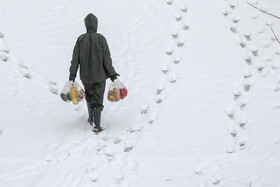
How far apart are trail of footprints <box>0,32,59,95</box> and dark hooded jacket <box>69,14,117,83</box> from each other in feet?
4.12

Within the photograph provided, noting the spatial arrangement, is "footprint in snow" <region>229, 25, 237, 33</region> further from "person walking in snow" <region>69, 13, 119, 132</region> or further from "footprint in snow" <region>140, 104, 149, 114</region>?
"person walking in snow" <region>69, 13, 119, 132</region>

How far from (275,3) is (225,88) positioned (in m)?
3.10

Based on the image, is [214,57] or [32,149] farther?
[214,57]

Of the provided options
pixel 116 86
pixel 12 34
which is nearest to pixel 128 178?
pixel 116 86

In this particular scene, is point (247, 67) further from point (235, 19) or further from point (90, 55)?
point (90, 55)

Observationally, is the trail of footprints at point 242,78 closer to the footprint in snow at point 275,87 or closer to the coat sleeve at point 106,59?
the footprint in snow at point 275,87

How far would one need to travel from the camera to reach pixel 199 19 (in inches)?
332

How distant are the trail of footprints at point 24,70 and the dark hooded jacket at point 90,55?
4.12ft

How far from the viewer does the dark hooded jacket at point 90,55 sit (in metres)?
5.43

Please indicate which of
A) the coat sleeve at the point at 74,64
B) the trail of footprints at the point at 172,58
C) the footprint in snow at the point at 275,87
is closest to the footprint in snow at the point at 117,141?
the trail of footprints at the point at 172,58

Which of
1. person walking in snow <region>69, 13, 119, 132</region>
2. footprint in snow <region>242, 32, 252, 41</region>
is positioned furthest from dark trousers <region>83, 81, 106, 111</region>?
footprint in snow <region>242, 32, 252, 41</region>

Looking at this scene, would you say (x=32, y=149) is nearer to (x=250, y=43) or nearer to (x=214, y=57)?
(x=214, y=57)

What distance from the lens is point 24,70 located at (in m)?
7.05

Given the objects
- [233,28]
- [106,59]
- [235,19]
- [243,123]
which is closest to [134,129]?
[106,59]
